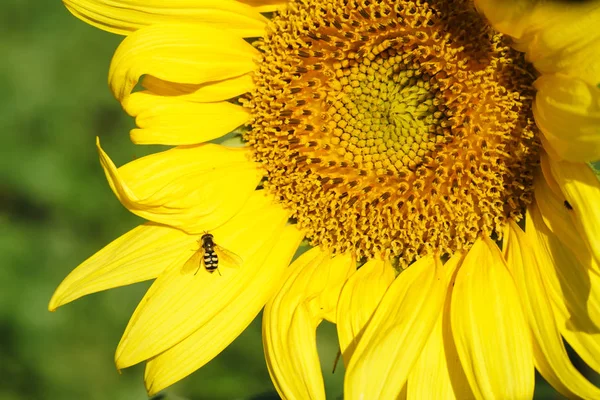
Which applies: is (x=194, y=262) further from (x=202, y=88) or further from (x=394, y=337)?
(x=394, y=337)

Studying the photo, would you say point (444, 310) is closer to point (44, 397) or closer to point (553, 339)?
point (553, 339)

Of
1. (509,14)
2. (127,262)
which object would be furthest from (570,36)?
(127,262)

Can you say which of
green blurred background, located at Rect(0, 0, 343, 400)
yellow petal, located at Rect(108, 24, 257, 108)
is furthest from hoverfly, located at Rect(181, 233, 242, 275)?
green blurred background, located at Rect(0, 0, 343, 400)

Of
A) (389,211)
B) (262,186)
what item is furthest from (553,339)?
(262,186)

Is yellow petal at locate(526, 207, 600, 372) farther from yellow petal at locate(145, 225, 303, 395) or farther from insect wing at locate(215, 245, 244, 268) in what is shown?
insect wing at locate(215, 245, 244, 268)

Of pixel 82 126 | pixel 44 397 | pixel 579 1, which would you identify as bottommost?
pixel 44 397

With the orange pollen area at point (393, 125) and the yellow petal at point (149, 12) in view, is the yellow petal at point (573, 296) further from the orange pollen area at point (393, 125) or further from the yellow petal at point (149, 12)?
the yellow petal at point (149, 12)
